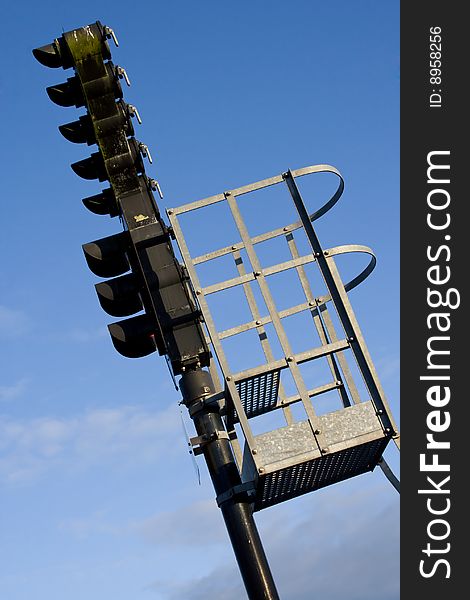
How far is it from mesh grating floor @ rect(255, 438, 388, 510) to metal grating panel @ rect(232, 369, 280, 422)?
93 centimetres

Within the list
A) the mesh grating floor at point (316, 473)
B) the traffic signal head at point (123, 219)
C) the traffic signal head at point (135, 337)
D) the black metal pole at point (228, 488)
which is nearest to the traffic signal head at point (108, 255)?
the traffic signal head at point (123, 219)

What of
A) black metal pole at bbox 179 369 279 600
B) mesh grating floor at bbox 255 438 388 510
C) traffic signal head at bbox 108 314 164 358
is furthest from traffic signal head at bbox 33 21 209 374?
mesh grating floor at bbox 255 438 388 510

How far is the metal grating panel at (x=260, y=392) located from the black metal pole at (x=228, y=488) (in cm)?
31

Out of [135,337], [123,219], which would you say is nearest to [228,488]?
[135,337]

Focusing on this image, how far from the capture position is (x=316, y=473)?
10.2m

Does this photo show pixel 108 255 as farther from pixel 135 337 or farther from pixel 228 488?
pixel 228 488

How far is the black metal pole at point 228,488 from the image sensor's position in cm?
988

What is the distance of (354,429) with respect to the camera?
978 cm

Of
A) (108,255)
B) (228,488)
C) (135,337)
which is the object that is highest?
(108,255)

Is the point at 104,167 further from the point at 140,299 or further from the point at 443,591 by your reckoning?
the point at 443,591

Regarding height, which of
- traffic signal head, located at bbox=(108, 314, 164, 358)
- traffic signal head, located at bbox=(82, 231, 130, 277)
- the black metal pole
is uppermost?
traffic signal head, located at bbox=(82, 231, 130, 277)

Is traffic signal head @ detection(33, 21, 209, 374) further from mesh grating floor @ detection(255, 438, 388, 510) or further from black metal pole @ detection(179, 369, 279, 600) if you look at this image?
mesh grating floor @ detection(255, 438, 388, 510)

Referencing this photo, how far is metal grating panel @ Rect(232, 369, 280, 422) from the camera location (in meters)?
10.2

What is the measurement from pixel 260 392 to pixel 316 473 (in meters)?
1.08
